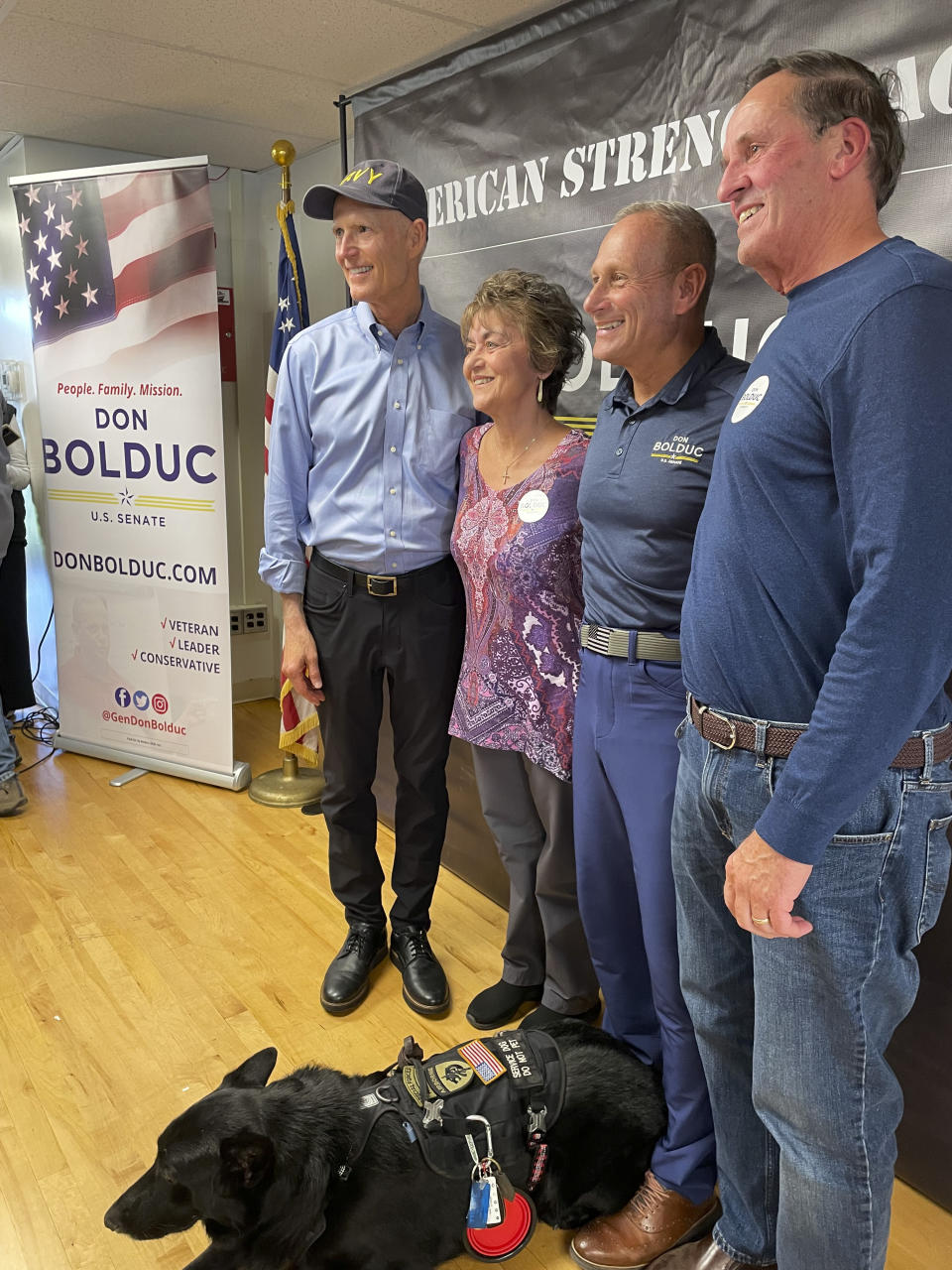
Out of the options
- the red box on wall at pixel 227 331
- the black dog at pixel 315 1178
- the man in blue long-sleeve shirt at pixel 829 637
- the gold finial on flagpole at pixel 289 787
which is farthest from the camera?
the red box on wall at pixel 227 331

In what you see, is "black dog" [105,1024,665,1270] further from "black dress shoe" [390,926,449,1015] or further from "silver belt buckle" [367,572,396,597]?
"silver belt buckle" [367,572,396,597]

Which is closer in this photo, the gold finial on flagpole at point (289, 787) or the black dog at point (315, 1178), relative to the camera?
the black dog at point (315, 1178)

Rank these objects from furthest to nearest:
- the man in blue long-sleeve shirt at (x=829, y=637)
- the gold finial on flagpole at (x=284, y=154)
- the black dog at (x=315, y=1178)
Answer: the gold finial on flagpole at (x=284, y=154)
the black dog at (x=315, y=1178)
the man in blue long-sleeve shirt at (x=829, y=637)

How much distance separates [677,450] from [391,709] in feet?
3.35

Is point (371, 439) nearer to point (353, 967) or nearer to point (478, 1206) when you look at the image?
point (353, 967)

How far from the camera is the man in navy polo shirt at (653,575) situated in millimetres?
1437

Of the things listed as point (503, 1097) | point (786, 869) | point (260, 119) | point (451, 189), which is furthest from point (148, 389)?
point (786, 869)

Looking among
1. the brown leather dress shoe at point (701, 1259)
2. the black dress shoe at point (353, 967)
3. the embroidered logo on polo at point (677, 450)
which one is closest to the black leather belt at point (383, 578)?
the embroidered logo on polo at point (677, 450)

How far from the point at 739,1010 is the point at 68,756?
3.14 meters

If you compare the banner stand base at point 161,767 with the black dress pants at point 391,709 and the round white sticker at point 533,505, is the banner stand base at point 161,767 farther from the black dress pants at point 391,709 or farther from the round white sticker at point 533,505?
the round white sticker at point 533,505

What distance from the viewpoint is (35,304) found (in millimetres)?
3395

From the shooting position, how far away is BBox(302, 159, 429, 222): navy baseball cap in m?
1.92

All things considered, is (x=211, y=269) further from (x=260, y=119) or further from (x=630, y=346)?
(x=630, y=346)

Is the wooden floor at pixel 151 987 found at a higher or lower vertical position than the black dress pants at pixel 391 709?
lower
